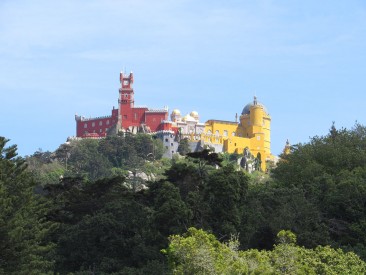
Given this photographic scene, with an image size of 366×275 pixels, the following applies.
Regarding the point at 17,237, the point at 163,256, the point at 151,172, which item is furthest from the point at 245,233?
the point at 151,172

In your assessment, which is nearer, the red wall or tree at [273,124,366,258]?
tree at [273,124,366,258]

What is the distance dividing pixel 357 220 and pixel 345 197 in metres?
1.14

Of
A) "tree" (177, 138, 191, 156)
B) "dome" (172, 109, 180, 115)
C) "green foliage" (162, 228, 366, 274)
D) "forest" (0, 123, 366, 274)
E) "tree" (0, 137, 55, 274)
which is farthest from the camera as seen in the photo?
"dome" (172, 109, 180, 115)

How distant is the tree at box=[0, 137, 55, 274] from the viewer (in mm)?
32969

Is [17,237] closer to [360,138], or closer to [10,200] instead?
[10,200]

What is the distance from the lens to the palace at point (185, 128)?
4269 inches

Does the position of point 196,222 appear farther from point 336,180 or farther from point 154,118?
point 154,118

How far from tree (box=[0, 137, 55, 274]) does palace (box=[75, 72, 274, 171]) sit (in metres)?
69.9

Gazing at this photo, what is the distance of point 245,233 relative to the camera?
129ft

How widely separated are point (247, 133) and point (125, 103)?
14974 mm

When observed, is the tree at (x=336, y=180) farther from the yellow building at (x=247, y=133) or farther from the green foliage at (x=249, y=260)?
the yellow building at (x=247, y=133)

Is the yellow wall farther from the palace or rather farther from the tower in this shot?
the tower

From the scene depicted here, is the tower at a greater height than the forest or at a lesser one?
greater

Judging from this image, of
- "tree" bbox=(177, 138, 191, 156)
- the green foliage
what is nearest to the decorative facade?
"tree" bbox=(177, 138, 191, 156)
